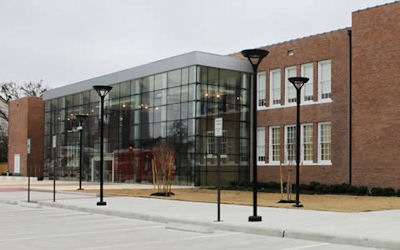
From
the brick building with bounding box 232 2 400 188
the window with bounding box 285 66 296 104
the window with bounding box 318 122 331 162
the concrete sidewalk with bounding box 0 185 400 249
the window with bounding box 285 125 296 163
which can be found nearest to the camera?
the concrete sidewalk with bounding box 0 185 400 249

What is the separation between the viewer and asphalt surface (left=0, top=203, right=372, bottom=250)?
10641mm

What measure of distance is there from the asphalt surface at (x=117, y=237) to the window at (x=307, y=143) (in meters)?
20.0

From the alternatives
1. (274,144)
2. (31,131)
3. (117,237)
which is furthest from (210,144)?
(31,131)

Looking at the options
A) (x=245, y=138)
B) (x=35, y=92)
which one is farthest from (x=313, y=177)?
(x=35, y=92)

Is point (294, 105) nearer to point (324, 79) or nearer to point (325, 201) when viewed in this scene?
point (324, 79)

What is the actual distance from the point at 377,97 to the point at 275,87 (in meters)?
9.16

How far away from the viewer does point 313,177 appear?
33500 millimetres

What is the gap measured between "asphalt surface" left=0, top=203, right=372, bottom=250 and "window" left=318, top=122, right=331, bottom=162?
64.1 feet

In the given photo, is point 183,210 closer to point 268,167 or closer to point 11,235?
point 11,235

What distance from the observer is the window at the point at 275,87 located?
120 feet

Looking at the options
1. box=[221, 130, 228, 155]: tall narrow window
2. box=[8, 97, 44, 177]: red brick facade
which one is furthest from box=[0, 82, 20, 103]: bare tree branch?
box=[221, 130, 228, 155]: tall narrow window

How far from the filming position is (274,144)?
36625 millimetres

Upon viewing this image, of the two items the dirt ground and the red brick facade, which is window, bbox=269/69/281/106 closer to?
the dirt ground

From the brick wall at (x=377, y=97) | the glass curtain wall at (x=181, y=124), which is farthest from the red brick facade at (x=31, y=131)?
the brick wall at (x=377, y=97)
